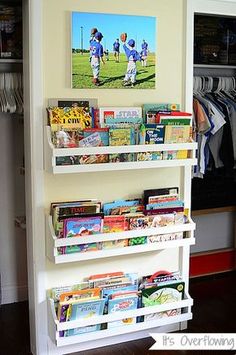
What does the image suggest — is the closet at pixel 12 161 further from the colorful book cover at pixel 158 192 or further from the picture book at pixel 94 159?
the colorful book cover at pixel 158 192

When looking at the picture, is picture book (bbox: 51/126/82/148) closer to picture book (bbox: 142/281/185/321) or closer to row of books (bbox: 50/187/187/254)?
row of books (bbox: 50/187/187/254)

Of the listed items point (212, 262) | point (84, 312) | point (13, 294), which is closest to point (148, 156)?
point (84, 312)

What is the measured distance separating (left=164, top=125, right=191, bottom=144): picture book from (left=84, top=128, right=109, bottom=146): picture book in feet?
1.11

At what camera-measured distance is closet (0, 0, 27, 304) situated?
9.94 ft

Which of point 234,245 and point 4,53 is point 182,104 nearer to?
point 4,53

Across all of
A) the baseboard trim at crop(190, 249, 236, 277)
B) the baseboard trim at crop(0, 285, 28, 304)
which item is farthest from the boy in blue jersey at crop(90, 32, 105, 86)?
the baseboard trim at crop(190, 249, 236, 277)

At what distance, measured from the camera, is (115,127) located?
2461mm

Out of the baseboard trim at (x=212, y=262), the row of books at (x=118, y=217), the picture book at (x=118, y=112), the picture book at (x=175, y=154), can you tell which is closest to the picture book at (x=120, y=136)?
the picture book at (x=118, y=112)

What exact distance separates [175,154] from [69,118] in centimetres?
62

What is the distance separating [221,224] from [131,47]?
207 centimetres

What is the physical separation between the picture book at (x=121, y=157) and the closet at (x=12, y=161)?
835 mm

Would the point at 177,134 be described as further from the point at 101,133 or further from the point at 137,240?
the point at 137,240

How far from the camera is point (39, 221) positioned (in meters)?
2.49

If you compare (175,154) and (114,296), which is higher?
(175,154)
